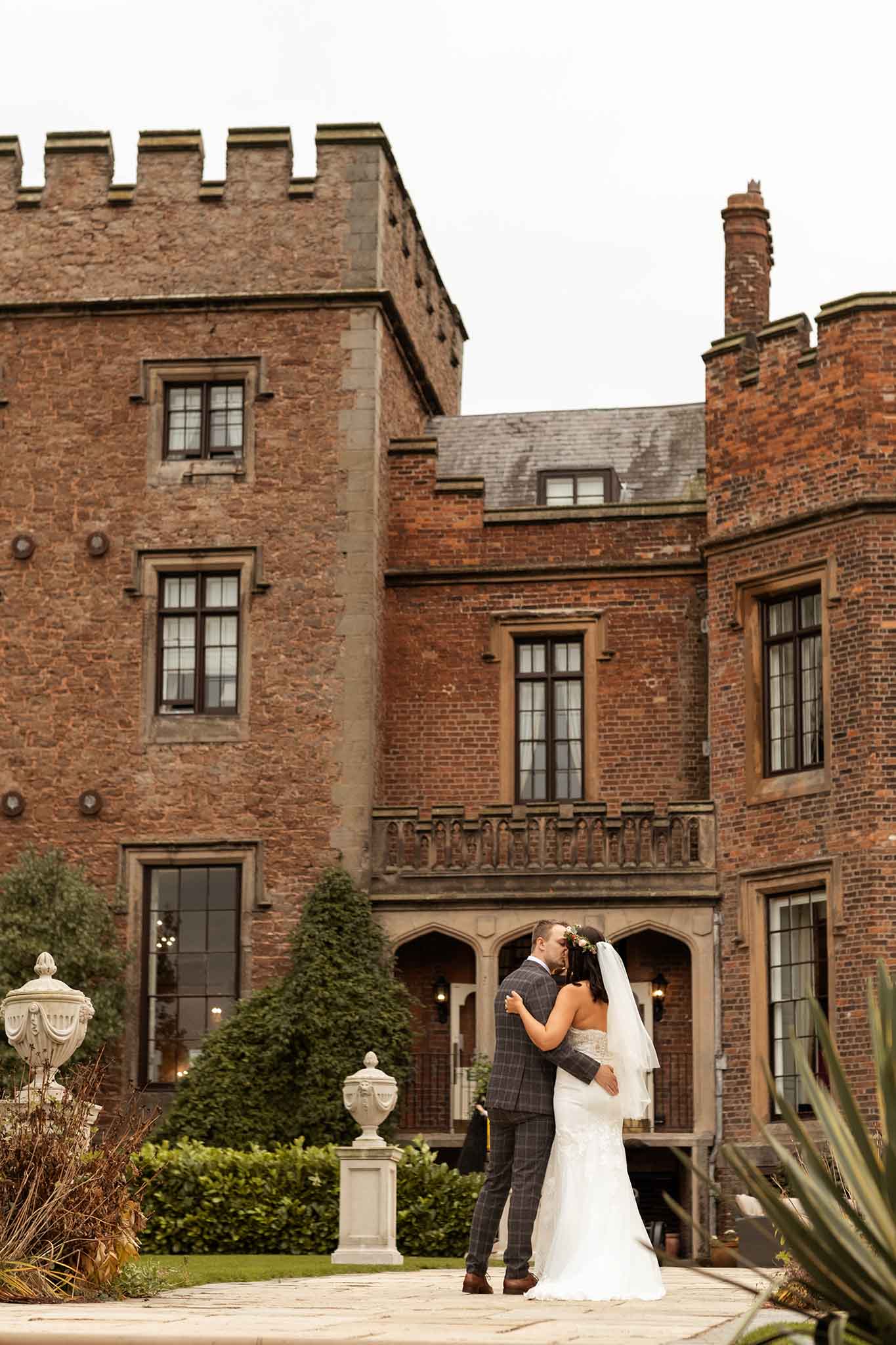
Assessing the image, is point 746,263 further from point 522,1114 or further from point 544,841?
point 522,1114

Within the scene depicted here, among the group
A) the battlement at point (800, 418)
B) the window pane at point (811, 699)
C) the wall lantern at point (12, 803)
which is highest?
the battlement at point (800, 418)

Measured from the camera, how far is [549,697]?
81.7 ft

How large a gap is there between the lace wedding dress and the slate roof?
15657 millimetres

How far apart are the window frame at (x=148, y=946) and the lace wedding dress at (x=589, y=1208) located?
1235 centimetres

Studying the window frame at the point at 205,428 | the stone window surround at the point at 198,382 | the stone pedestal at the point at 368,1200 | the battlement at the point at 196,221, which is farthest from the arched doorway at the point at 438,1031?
the battlement at the point at 196,221

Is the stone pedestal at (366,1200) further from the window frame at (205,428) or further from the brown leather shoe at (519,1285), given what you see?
the window frame at (205,428)

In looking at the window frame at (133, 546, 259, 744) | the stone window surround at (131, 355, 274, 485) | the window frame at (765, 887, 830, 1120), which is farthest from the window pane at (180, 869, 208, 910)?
the window frame at (765, 887, 830, 1120)

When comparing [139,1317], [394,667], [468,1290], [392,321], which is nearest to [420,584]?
[394,667]

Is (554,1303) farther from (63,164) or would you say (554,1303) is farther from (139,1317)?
(63,164)

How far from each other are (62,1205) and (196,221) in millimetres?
16414

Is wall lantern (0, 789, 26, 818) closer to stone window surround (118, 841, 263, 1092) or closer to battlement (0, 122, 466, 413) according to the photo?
stone window surround (118, 841, 263, 1092)

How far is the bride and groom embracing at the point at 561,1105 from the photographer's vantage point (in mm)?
11141

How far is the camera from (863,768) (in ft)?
72.4

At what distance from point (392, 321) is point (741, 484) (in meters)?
4.79
